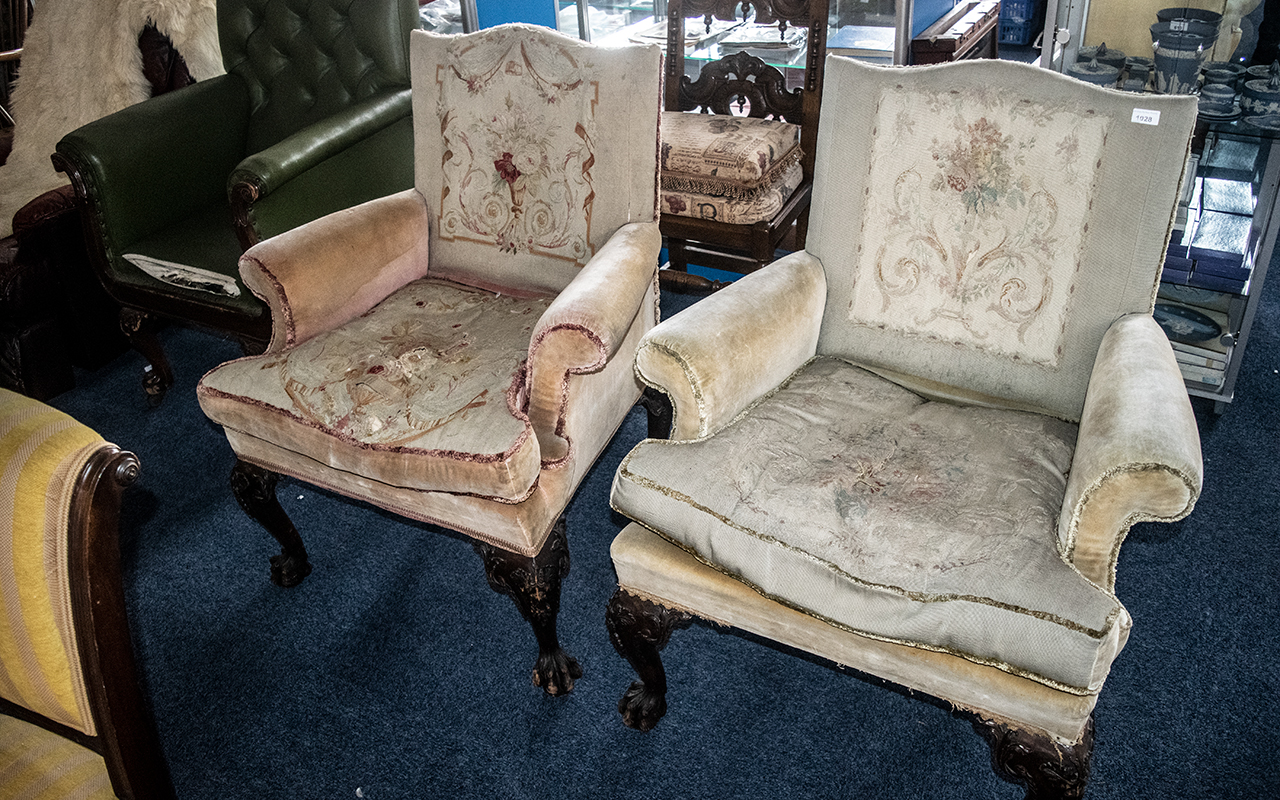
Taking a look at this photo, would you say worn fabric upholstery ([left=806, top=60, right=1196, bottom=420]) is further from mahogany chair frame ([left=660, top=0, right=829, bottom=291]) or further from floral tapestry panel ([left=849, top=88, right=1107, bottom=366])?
mahogany chair frame ([left=660, top=0, right=829, bottom=291])

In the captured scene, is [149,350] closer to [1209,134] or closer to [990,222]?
[990,222]

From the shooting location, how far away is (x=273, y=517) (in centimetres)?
196

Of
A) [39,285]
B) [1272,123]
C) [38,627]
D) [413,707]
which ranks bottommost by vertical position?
[413,707]

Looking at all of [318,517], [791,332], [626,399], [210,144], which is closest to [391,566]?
[318,517]

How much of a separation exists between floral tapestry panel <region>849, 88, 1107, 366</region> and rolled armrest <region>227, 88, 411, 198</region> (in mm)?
1408

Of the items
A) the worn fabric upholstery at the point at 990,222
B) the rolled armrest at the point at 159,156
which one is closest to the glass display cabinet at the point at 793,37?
the worn fabric upholstery at the point at 990,222

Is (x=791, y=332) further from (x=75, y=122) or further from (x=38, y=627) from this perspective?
(x=75, y=122)

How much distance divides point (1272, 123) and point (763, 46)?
50.9 inches

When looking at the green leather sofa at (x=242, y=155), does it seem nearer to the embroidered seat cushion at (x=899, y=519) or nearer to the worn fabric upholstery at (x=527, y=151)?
the worn fabric upholstery at (x=527, y=151)

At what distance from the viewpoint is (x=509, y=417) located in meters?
1.59

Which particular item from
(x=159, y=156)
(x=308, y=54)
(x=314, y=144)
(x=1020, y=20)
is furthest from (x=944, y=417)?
(x=1020, y=20)

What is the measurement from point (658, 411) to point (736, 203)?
69cm

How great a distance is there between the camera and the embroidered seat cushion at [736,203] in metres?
2.40

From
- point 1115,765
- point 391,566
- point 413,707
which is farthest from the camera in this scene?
point 391,566
